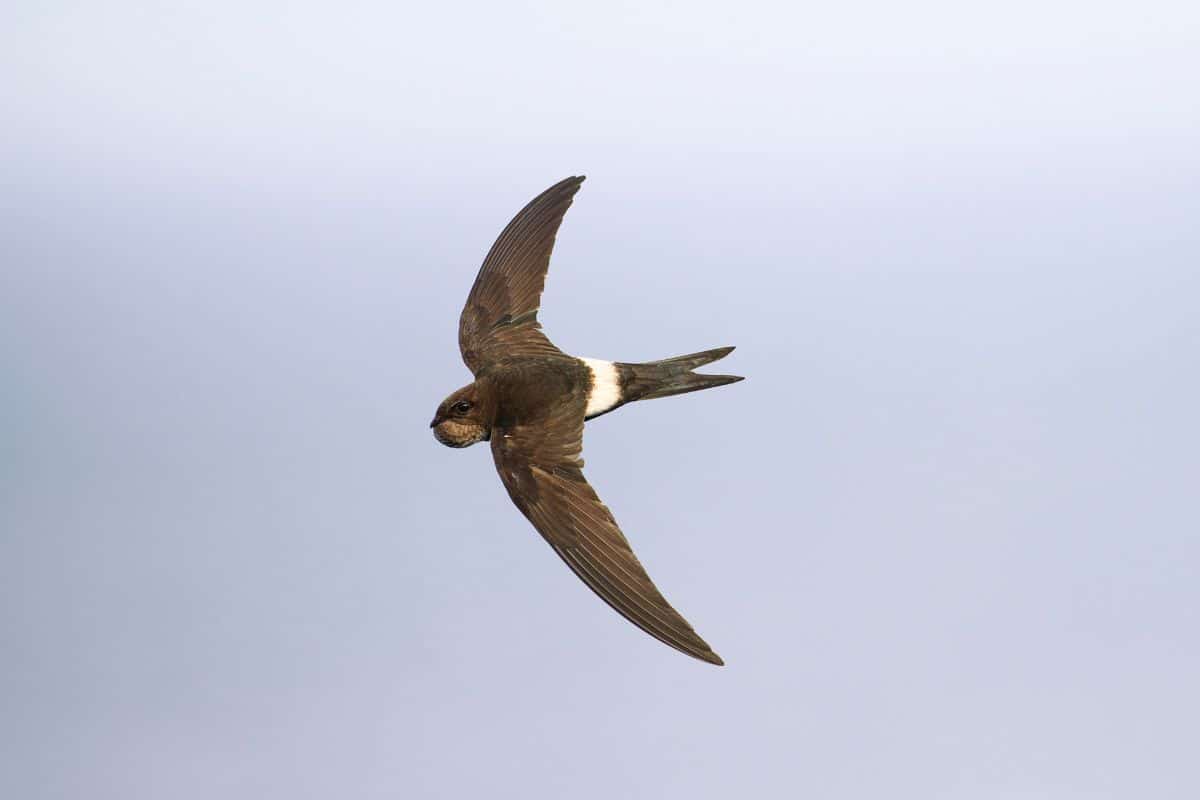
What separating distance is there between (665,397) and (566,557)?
58.5 inches

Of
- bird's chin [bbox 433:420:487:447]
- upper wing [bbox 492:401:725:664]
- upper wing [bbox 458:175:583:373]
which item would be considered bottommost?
upper wing [bbox 492:401:725:664]

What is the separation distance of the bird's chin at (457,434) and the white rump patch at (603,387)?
687 mm

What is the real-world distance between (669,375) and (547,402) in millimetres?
791

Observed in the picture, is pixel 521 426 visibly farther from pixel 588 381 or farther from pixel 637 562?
pixel 637 562

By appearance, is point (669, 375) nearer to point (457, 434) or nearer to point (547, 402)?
point (547, 402)

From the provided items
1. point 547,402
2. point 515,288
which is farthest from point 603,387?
point 515,288

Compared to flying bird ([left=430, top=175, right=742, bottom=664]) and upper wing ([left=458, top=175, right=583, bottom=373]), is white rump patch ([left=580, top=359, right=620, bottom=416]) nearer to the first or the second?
flying bird ([left=430, top=175, right=742, bottom=664])

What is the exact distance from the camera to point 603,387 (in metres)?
7.57

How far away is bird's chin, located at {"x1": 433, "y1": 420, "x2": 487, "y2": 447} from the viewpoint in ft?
24.2

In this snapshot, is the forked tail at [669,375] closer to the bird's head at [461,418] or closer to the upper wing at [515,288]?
the upper wing at [515,288]

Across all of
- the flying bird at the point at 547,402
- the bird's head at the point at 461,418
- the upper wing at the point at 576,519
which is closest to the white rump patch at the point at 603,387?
the flying bird at the point at 547,402

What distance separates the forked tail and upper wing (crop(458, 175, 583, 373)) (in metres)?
0.55

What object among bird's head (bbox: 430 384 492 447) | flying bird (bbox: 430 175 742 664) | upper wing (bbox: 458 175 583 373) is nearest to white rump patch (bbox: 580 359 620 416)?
flying bird (bbox: 430 175 742 664)

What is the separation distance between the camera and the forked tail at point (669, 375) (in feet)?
25.0
